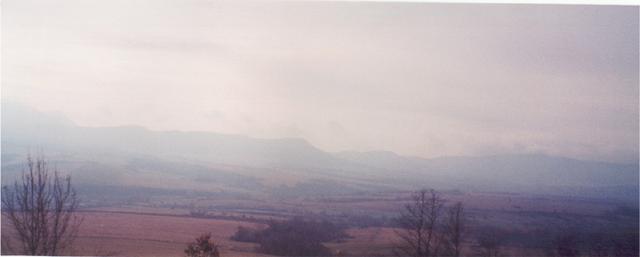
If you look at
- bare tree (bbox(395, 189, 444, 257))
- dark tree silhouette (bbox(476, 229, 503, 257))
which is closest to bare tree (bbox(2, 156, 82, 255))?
bare tree (bbox(395, 189, 444, 257))

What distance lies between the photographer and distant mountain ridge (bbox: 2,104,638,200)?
20.4 ft

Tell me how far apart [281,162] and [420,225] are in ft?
4.69

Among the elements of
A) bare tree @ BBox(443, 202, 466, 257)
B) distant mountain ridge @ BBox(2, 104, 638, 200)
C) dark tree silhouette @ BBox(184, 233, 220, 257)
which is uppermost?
distant mountain ridge @ BBox(2, 104, 638, 200)

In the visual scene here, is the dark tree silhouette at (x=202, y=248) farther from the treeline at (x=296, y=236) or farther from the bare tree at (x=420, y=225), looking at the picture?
the bare tree at (x=420, y=225)

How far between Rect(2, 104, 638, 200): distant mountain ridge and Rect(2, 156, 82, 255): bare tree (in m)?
0.19

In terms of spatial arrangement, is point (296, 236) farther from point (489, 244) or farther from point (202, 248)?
point (489, 244)

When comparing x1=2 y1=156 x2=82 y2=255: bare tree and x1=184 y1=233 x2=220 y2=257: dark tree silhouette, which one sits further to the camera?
x1=2 y1=156 x2=82 y2=255: bare tree

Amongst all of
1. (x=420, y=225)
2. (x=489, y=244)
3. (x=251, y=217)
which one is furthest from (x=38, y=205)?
(x=489, y=244)

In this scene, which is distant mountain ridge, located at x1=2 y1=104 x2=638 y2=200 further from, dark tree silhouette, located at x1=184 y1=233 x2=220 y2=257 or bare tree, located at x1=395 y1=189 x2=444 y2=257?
dark tree silhouette, located at x1=184 y1=233 x2=220 y2=257

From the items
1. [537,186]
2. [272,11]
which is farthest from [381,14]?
[537,186]

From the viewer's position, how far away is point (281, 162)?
20.3ft

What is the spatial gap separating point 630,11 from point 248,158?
3.69 m

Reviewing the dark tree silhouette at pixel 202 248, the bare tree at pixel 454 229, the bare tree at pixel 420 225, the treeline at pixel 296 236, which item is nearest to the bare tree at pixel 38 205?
the dark tree silhouette at pixel 202 248

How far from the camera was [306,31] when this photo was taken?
6.21 metres
